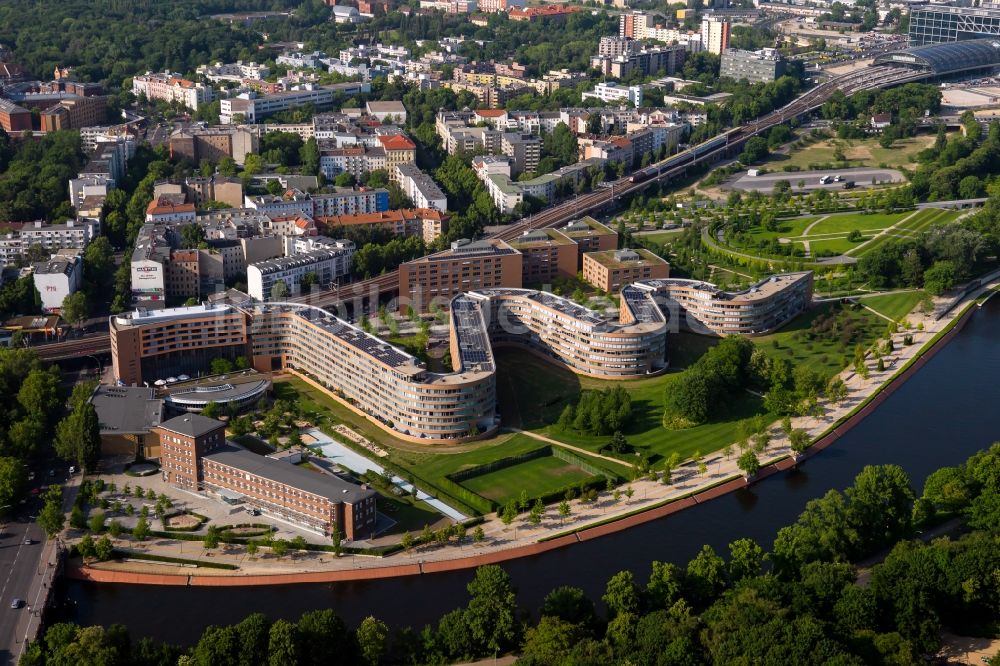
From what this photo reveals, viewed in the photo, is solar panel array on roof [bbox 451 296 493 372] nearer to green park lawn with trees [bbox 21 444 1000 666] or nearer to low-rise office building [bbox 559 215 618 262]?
low-rise office building [bbox 559 215 618 262]

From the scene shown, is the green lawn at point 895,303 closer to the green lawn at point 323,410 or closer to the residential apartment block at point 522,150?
the green lawn at point 323,410

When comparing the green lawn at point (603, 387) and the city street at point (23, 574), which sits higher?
the green lawn at point (603, 387)

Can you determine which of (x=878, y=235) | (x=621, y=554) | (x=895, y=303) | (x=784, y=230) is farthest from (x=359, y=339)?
(x=878, y=235)

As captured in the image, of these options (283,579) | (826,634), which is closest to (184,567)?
(283,579)

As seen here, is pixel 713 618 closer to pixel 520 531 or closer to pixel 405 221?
pixel 520 531

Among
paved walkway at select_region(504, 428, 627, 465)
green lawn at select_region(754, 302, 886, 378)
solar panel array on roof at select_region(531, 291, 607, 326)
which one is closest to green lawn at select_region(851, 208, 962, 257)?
green lawn at select_region(754, 302, 886, 378)

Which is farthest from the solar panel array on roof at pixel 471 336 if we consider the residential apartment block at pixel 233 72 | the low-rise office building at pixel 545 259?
the residential apartment block at pixel 233 72
